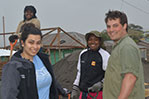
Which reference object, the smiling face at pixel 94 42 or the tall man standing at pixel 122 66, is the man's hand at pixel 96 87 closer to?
the smiling face at pixel 94 42

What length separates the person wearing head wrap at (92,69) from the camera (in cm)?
326

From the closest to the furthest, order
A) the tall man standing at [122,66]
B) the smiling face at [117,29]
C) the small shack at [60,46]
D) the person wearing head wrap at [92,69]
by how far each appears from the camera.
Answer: the tall man standing at [122,66] → the smiling face at [117,29] → the person wearing head wrap at [92,69] → the small shack at [60,46]

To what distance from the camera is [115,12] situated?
2.25 meters

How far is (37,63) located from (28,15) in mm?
2085

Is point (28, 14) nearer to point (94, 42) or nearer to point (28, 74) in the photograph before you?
point (94, 42)

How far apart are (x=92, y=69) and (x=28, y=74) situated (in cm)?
140

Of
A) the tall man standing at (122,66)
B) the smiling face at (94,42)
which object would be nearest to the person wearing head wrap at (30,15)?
the smiling face at (94,42)

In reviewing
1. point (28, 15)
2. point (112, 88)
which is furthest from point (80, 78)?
point (28, 15)

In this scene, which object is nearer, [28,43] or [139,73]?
[139,73]

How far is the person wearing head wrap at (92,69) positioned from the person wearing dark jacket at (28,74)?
0.86 metres

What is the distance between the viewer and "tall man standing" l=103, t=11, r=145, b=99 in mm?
1925

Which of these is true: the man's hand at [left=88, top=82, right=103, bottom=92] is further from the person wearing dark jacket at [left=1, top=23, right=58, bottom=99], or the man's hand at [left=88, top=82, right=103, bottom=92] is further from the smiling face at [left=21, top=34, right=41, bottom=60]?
the smiling face at [left=21, top=34, right=41, bottom=60]

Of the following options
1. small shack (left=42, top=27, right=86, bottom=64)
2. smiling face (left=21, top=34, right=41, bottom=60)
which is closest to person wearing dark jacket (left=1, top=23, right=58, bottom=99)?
smiling face (left=21, top=34, right=41, bottom=60)

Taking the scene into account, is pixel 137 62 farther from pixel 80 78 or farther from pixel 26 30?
pixel 80 78
